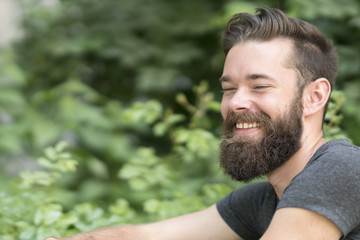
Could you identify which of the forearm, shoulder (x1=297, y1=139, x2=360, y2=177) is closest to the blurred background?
the forearm

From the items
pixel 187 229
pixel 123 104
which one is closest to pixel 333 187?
pixel 187 229

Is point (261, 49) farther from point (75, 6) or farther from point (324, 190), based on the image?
point (75, 6)

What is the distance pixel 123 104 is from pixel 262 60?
4.16 meters

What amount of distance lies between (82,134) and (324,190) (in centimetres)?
342

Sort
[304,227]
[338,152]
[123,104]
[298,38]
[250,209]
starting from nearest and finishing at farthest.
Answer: [304,227]
[338,152]
[298,38]
[250,209]
[123,104]

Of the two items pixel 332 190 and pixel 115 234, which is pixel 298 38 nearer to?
pixel 332 190

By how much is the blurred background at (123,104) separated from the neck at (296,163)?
729mm

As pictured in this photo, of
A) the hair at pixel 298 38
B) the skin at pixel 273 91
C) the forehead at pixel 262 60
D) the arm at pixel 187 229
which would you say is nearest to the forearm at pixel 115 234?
the arm at pixel 187 229

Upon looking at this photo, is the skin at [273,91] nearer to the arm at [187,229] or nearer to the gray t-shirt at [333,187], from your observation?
the gray t-shirt at [333,187]

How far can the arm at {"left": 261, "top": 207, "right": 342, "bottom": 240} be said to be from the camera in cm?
175

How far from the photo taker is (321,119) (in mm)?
2262

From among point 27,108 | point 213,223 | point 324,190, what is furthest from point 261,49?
point 27,108

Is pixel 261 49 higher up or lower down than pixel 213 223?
higher up

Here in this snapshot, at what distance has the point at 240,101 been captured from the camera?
7.03 feet
